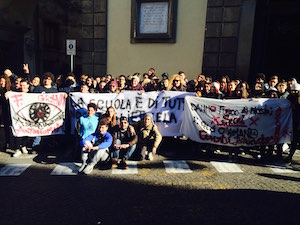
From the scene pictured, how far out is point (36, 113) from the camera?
5852mm

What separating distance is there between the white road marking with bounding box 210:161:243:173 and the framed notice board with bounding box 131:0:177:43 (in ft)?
18.2

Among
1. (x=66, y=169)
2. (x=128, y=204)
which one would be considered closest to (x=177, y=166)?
(x=128, y=204)

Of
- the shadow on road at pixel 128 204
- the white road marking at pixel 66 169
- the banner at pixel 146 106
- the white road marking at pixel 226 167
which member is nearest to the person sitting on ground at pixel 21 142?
the banner at pixel 146 106

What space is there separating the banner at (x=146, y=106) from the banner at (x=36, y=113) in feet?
1.03

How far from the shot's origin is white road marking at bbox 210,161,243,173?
5047mm

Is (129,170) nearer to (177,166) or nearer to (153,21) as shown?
(177,166)

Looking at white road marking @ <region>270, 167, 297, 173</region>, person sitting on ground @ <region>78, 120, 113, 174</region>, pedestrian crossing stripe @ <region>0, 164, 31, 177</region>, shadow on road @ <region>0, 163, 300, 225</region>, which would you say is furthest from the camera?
white road marking @ <region>270, 167, 297, 173</region>

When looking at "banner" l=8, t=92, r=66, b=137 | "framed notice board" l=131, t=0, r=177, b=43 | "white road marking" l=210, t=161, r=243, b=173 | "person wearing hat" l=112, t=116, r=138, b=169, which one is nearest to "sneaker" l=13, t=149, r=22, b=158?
"banner" l=8, t=92, r=66, b=137

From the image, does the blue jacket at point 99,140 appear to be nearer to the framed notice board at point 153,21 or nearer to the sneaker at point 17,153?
the sneaker at point 17,153

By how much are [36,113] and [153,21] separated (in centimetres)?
572

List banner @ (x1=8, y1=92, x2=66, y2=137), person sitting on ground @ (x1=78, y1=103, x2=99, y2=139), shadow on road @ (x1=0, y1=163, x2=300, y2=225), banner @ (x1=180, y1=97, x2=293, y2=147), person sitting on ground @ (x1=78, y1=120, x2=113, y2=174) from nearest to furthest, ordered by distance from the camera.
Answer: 1. shadow on road @ (x1=0, y1=163, x2=300, y2=225)
2. person sitting on ground @ (x1=78, y1=120, x2=113, y2=174)
3. person sitting on ground @ (x1=78, y1=103, x2=99, y2=139)
4. banner @ (x1=180, y1=97, x2=293, y2=147)
5. banner @ (x1=8, y1=92, x2=66, y2=137)

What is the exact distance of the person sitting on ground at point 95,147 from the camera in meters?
4.96

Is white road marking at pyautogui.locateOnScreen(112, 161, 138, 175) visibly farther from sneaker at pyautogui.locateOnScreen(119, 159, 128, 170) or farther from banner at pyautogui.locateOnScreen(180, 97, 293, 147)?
banner at pyautogui.locateOnScreen(180, 97, 293, 147)

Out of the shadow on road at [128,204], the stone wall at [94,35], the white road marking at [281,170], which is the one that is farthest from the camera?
the stone wall at [94,35]
